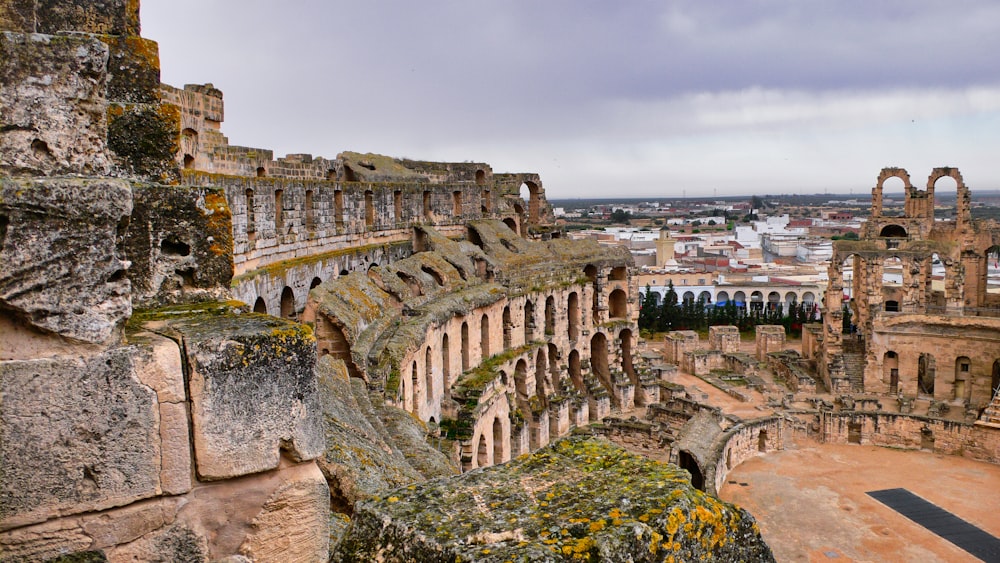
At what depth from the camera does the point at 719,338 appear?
42.3 meters

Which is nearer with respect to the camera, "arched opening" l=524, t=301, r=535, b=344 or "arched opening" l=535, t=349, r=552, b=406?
"arched opening" l=524, t=301, r=535, b=344

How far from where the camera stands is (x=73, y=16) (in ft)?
15.2

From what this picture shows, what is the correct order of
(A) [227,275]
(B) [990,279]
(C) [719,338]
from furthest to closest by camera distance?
(B) [990,279], (C) [719,338], (A) [227,275]

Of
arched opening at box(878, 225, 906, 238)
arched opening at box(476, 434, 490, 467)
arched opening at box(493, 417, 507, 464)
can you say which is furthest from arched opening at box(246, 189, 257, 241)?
arched opening at box(878, 225, 906, 238)

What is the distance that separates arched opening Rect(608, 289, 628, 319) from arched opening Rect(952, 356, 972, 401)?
1402 cm

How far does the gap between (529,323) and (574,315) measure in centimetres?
345

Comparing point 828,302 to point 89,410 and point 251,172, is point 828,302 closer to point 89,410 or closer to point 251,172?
point 251,172

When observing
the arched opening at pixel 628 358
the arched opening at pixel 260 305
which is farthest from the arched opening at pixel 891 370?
the arched opening at pixel 260 305

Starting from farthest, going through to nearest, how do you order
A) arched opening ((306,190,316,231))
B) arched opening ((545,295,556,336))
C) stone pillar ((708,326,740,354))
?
stone pillar ((708,326,740,354)), arched opening ((545,295,556,336)), arched opening ((306,190,316,231))

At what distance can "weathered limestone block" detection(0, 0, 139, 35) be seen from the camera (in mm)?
4477

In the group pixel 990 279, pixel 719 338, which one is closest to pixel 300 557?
pixel 719 338

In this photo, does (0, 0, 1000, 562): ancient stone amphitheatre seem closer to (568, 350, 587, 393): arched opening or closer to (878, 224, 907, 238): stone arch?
(568, 350, 587, 393): arched opening

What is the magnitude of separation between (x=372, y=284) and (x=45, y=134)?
13.6 metres

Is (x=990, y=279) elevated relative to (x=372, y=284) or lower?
lower
